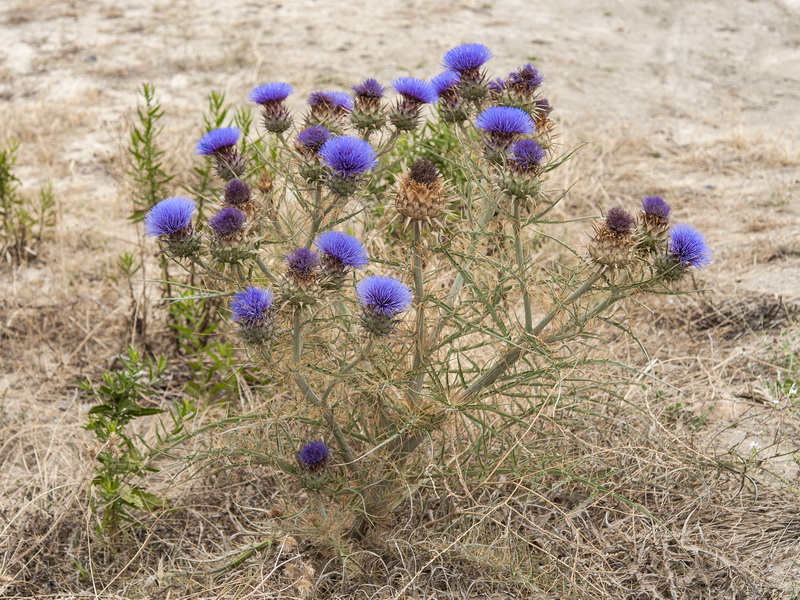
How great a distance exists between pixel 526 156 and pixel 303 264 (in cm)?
64

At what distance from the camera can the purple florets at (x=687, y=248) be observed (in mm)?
1896

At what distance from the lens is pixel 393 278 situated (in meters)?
2.00

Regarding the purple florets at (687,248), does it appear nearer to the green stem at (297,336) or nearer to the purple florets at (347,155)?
the purple florets at (347,155)

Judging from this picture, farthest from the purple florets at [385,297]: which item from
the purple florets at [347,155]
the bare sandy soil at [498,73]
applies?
the bare sandy soil at [498,73]

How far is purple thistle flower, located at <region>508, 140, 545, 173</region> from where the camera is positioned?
1.97 meters

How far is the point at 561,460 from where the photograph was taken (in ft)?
7.80

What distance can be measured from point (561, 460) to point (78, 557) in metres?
1.59

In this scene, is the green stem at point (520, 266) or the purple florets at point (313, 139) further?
the purple florets at point (313, 139)

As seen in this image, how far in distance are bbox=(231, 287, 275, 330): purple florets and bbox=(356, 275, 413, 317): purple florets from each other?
235mm

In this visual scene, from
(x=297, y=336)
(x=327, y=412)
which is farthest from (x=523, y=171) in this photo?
(x=327, y=412)

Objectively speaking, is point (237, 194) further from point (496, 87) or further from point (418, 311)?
point (496, 87)

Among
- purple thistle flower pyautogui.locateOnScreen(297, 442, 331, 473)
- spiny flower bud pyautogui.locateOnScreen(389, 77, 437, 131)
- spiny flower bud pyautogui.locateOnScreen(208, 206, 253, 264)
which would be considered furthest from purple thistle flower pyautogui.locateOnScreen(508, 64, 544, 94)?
purple thistle flower pyautogui.locateOnScreen(297, 442, 331, 473)

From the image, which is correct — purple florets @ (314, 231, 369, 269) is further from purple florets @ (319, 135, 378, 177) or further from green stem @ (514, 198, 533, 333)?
green stem @ (514, 198, 533, 333)

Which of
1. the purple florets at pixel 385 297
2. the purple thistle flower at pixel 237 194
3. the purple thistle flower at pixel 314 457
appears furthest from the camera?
the purple thistle flower at pixel 314 457
